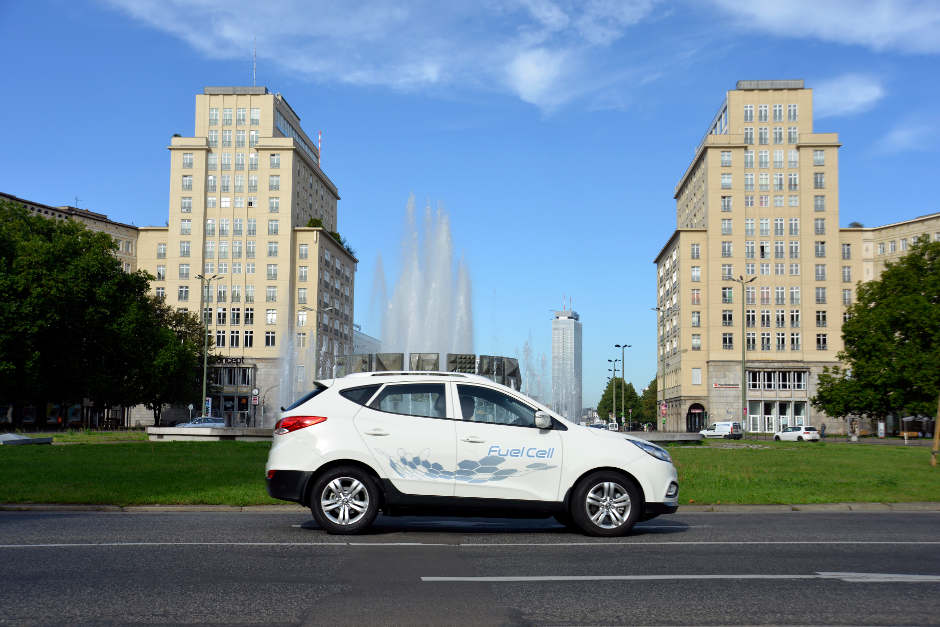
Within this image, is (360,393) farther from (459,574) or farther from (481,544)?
(459,574)

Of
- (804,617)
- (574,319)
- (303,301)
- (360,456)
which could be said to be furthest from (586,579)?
(574,319)

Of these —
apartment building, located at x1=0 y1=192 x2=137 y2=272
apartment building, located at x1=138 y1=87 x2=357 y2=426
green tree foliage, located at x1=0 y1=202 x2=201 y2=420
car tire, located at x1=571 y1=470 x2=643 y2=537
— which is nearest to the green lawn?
car tire, located at x1=571 y1=470 x2=643 y2=537

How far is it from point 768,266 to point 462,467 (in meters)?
91.5

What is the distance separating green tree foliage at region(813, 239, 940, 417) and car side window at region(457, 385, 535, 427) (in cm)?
4645

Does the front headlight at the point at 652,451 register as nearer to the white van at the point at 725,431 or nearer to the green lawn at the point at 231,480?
the green lawn at the point at 231,480

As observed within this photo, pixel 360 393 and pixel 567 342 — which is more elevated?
pixel 567 342

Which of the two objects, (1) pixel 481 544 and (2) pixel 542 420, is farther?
(2) pixel 542 420

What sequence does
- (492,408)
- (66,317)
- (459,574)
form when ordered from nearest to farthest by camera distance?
(459,574) → (492,408) → (66,317)

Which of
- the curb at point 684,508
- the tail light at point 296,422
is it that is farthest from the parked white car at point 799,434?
the tail light at point 296,422

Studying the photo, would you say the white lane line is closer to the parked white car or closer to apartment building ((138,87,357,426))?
the parked white car

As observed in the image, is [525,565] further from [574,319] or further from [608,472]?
[574,319]

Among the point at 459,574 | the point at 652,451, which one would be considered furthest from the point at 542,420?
the point at 459,574

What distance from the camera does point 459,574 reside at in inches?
294

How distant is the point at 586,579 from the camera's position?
23.8ft
